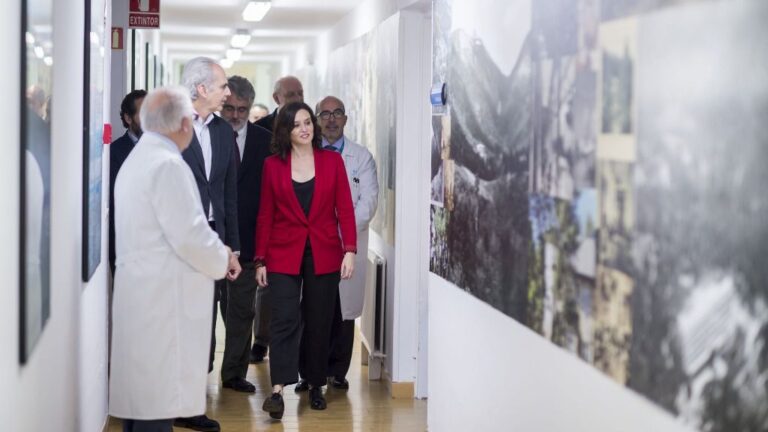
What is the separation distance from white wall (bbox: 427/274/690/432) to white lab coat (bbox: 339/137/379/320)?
1.22 meters

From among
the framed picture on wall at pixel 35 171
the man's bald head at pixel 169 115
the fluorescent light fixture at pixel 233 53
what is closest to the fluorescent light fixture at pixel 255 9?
the man's bald head at pixel 169 115

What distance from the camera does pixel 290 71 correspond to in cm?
1905

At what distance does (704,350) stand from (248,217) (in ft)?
14.9

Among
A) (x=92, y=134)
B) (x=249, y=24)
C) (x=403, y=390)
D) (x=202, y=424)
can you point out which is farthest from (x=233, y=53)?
(x=92, y=134)

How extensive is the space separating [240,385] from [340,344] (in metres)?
0.65

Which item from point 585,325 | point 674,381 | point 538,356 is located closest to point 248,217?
point 538,356

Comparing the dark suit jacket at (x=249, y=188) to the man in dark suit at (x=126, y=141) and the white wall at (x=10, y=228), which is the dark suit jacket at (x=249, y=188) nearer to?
the man in dark suit at (x=126, y=141)

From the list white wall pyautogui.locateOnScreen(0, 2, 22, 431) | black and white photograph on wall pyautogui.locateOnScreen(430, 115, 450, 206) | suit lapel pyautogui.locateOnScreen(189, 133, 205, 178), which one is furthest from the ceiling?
white wall pyautogui.locateOnScreen(0, 2, 22, 431)

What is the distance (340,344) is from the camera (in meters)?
6.84

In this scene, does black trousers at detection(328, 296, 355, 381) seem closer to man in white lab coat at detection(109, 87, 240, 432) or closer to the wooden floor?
the wooden floor

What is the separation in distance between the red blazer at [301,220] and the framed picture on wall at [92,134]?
3.41ft

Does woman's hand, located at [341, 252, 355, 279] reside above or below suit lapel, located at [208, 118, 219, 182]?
below

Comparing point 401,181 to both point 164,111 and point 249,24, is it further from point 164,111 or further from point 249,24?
point 249,24

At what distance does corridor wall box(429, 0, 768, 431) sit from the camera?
2.16 m
